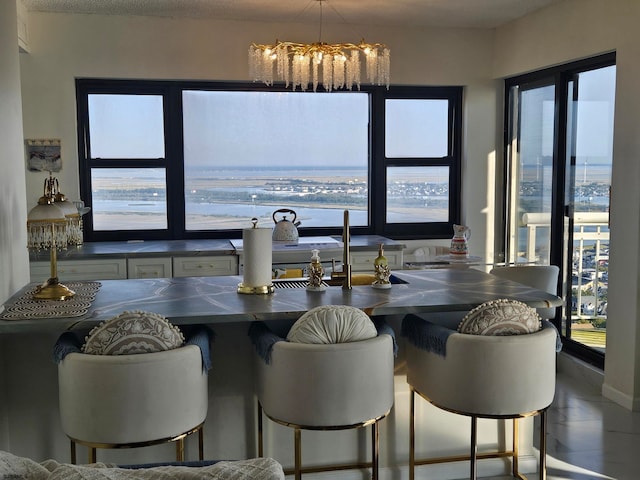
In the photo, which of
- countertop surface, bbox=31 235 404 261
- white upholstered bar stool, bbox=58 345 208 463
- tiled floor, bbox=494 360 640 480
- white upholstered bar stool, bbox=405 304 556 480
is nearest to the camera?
white upholstered bar stool, bbox=58 345 208 463

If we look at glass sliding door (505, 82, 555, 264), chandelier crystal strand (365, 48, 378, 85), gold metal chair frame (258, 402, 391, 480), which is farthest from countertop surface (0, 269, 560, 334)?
glass sliding door (505, 82, 555, 264)

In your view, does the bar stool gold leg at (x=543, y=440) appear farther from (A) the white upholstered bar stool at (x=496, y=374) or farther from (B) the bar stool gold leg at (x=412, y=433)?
(B) the bar stool gold leg at (x=412, y=433)

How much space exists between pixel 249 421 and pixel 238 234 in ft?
9.40

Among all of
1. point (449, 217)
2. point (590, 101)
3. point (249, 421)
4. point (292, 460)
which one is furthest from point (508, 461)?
point (449, 217)

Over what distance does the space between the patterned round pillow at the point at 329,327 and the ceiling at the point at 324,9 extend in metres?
2.91

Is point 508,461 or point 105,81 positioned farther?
point 105,81

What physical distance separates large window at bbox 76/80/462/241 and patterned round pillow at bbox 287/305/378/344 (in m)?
3.30

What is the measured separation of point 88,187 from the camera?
5523 mm

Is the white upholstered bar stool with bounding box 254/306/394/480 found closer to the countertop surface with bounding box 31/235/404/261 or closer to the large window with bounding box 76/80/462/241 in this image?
the countertop surface with bounding box 31/235/404/261

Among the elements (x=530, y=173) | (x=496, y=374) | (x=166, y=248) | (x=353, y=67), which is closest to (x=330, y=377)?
(x=496, y=374)

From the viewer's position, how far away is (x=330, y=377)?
98.5 inches

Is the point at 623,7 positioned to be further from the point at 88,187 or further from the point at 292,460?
the point at 88,187

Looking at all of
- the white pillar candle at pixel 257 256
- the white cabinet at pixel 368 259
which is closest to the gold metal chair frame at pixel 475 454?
the white pillar candle at pixel 257 256

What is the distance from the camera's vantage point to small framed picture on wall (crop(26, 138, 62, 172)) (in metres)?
5.26
